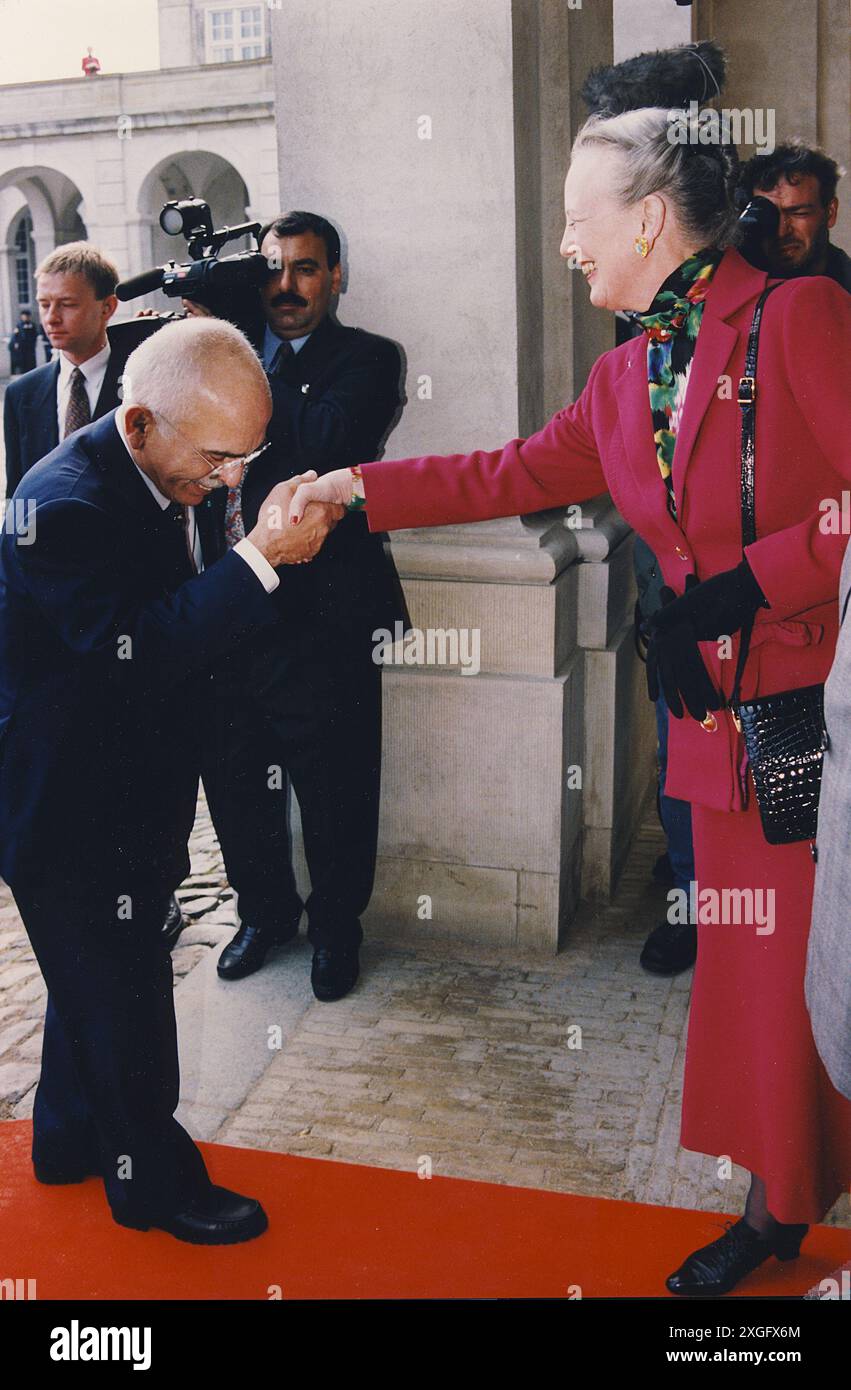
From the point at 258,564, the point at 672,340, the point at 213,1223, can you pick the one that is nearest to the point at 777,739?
the point at 672,340

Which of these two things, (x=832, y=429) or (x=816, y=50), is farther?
(x=816, y=50)

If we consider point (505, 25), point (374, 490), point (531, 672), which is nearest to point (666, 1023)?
point (531, 672)

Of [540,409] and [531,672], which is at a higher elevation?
[540,409]

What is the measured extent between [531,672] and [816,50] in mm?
5162

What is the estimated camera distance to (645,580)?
4207mm

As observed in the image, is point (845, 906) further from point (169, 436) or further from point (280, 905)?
point (280, 905)

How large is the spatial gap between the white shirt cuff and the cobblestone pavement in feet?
4.69

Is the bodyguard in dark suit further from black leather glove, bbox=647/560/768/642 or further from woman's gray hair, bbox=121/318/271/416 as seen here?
black leather glove, bbox=647/560/768/642

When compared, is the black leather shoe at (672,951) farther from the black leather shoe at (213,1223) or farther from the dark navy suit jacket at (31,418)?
the dark navy suit jacket at (31,418)

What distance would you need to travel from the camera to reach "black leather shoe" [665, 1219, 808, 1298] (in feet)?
9.00

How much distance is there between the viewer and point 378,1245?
9.67 feet

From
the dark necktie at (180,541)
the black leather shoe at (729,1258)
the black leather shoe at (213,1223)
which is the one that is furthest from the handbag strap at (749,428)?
the black leather shoe at (213,1223)

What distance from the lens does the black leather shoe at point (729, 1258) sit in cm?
274

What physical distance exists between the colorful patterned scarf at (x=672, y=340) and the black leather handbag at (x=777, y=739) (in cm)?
12
